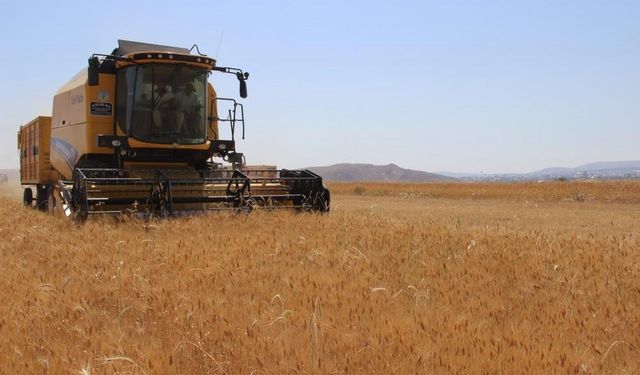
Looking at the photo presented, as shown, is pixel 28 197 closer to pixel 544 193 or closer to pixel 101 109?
pixel 101 109

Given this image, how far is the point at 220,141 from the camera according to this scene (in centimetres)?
1251

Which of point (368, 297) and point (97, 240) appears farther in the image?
point (97, 240)

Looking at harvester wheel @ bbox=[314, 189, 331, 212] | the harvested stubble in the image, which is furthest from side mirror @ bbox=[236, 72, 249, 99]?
the harvested stubble

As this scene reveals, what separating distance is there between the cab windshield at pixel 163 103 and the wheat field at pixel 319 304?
4.78 meters

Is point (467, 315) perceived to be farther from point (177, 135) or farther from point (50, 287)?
point (177, 135)

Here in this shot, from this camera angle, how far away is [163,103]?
12062 mm

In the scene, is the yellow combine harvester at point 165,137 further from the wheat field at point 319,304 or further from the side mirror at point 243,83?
the wheat field at point 319,304

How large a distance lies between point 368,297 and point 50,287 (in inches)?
97.6

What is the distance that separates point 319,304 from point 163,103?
8.87m

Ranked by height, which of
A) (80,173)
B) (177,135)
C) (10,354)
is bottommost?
(10,354)

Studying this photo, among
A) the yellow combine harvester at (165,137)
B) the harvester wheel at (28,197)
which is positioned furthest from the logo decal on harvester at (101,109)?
the harvester wheel at (28,197)

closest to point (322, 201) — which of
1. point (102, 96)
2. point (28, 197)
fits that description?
point (102, 96)

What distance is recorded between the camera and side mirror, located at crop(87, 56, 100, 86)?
444 inches

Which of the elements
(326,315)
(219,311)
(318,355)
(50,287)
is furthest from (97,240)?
(318,355)
